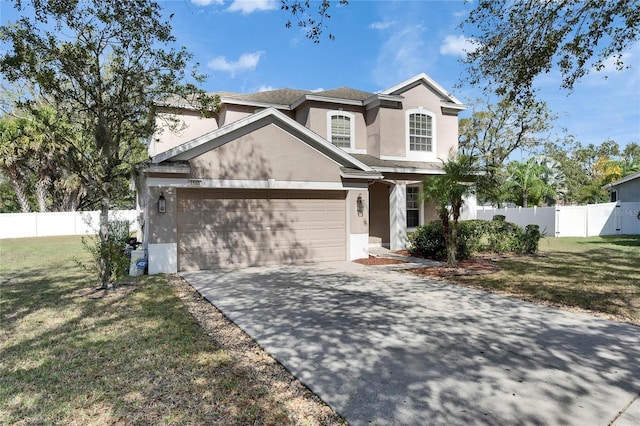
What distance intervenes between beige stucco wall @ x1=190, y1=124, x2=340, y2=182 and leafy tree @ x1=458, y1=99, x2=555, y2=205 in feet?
59.5

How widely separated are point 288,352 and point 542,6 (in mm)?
8893

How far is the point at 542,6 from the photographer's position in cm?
830

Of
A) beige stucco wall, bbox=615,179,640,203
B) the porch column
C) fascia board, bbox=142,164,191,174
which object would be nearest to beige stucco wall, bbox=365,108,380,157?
the porch column

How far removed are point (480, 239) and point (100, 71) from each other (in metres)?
13.2

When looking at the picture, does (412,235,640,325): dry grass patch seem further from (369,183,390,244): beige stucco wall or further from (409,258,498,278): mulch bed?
(369,183,390,244): beige stucco wall

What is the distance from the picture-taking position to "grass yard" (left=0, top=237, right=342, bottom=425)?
3.44 metres

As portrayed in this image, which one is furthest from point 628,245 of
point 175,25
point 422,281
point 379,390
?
point 175,25

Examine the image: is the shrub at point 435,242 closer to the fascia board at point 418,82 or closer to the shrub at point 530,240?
the shrub at point 530,240

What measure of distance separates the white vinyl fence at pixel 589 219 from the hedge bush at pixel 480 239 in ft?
31.7

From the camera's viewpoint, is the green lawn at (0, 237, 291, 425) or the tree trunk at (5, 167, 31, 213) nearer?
the green lawn at (0, 237, 291, 425)

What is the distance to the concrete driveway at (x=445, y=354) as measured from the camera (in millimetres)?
3467

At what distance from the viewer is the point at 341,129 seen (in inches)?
640

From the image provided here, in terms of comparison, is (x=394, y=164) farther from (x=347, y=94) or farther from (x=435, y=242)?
(x=347, y=94)

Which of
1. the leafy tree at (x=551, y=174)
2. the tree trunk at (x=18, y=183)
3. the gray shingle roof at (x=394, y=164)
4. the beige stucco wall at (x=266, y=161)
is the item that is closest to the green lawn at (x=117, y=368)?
the beige stucco wall at (x=266, y=161)
